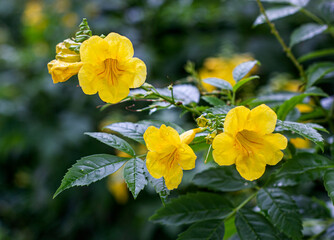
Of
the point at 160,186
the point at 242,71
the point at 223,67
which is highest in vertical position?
the point at 242,71

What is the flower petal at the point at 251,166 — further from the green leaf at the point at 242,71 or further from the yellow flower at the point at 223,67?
the yellow flower at the point at 223,67

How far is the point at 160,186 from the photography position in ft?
2.65

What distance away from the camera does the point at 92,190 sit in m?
2.95

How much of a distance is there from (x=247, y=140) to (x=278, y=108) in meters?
0.21

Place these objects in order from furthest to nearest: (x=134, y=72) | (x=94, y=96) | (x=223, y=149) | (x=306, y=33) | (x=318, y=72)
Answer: (x=94, y=96), (x=306, y=33), (x=318, y=72), (x=134, y=72), (x=223, y=149)

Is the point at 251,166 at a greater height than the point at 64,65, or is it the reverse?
the point at 64,65

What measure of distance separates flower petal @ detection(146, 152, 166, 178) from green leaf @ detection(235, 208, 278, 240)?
1.02 ft

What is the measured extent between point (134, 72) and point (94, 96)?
211 cm

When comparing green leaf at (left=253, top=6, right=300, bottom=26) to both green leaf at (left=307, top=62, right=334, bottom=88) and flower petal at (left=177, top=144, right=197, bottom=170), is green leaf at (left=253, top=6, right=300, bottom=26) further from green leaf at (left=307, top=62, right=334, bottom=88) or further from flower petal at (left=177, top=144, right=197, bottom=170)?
flower petal at (left=177, top=144, right=197, bottom=170)

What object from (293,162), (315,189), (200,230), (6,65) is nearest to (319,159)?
(293,162)

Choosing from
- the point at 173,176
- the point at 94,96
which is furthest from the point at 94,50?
the point at 94,96

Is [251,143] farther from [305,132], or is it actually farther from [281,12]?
[281,12]

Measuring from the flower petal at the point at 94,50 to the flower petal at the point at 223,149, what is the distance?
342 millimetres

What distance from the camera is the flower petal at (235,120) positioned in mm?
750
